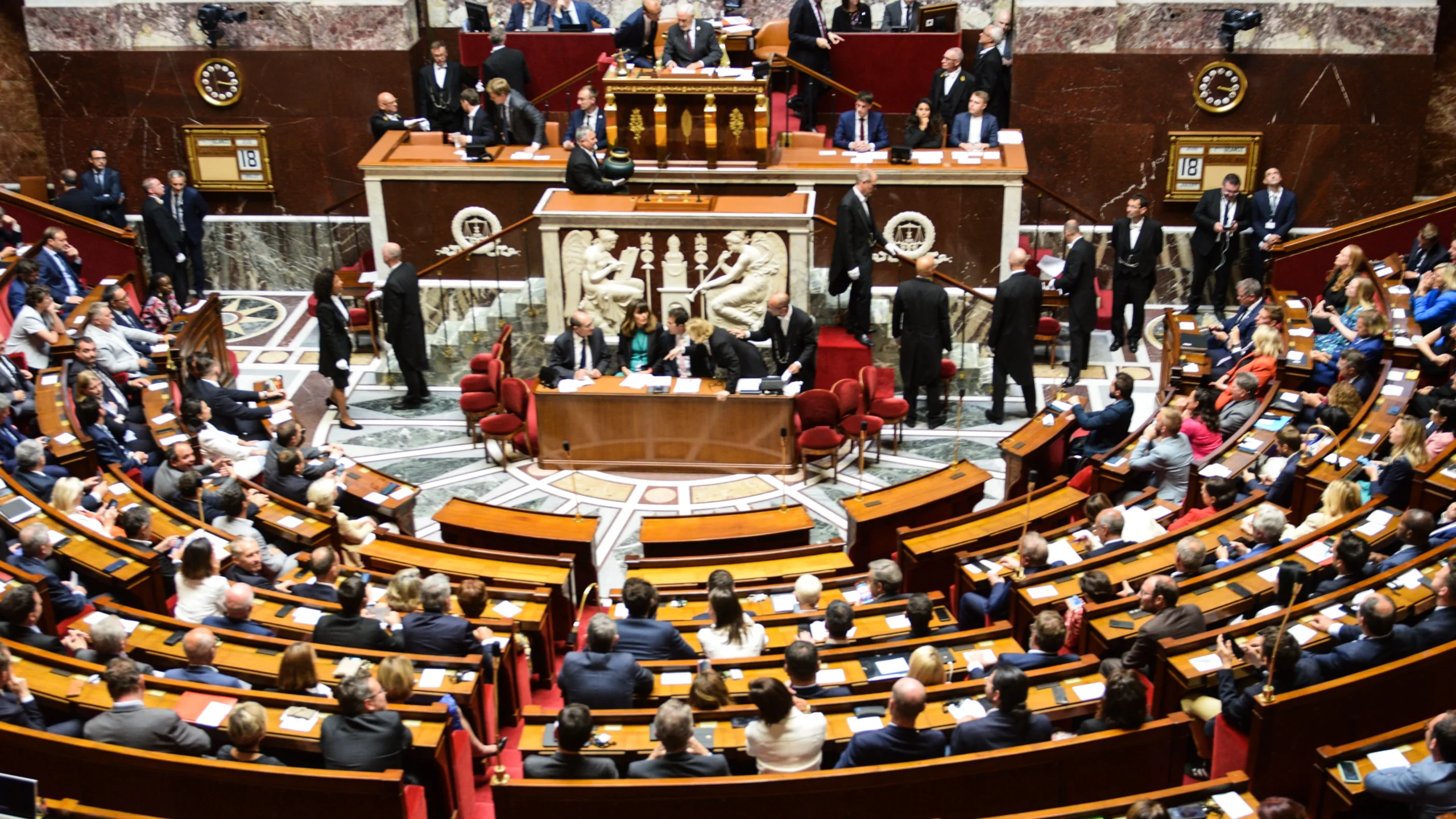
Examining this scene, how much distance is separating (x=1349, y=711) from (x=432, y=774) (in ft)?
14.8

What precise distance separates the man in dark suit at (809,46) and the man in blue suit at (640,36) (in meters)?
1.58

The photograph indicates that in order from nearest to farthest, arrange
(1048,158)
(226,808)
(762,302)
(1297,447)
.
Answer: (226,808)
(1297,447)
(762,302)
(1048,158)

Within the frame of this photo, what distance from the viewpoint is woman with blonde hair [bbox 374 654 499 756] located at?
7.13m

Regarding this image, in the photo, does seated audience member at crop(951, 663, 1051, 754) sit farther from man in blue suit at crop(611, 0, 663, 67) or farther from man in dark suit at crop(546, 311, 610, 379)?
man in blue suit at crop(611, 0, 663, 67)

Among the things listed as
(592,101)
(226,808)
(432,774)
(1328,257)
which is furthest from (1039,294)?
(226,808)

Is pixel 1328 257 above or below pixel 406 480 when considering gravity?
above

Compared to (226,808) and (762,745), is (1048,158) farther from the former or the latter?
(226,808)

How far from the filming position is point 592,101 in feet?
49.6

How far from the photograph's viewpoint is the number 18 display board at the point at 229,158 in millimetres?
16969

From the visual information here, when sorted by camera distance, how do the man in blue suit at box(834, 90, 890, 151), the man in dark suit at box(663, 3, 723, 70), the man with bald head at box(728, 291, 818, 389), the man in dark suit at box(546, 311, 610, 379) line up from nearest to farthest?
the man with bald head at box(728, 291, 818, 389)
the man in dark suit at box(546, 311, 610, 379)
the man in dark suit at box(663, 3, 723, 70)
the man in blue suit at box(834, 90, 890, 151)

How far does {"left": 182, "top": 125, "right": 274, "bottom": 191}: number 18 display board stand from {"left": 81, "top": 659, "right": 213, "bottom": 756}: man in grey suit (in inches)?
446

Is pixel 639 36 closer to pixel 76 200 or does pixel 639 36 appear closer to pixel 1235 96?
pixel 76 200

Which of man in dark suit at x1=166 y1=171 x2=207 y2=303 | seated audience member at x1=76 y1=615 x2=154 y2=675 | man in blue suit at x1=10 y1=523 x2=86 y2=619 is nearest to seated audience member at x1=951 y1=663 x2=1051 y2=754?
seated audience member at x1=76 y1=615 x2=154 y2=675

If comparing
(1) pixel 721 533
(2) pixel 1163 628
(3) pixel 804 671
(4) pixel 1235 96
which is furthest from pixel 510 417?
(4) pixel 1235 96
